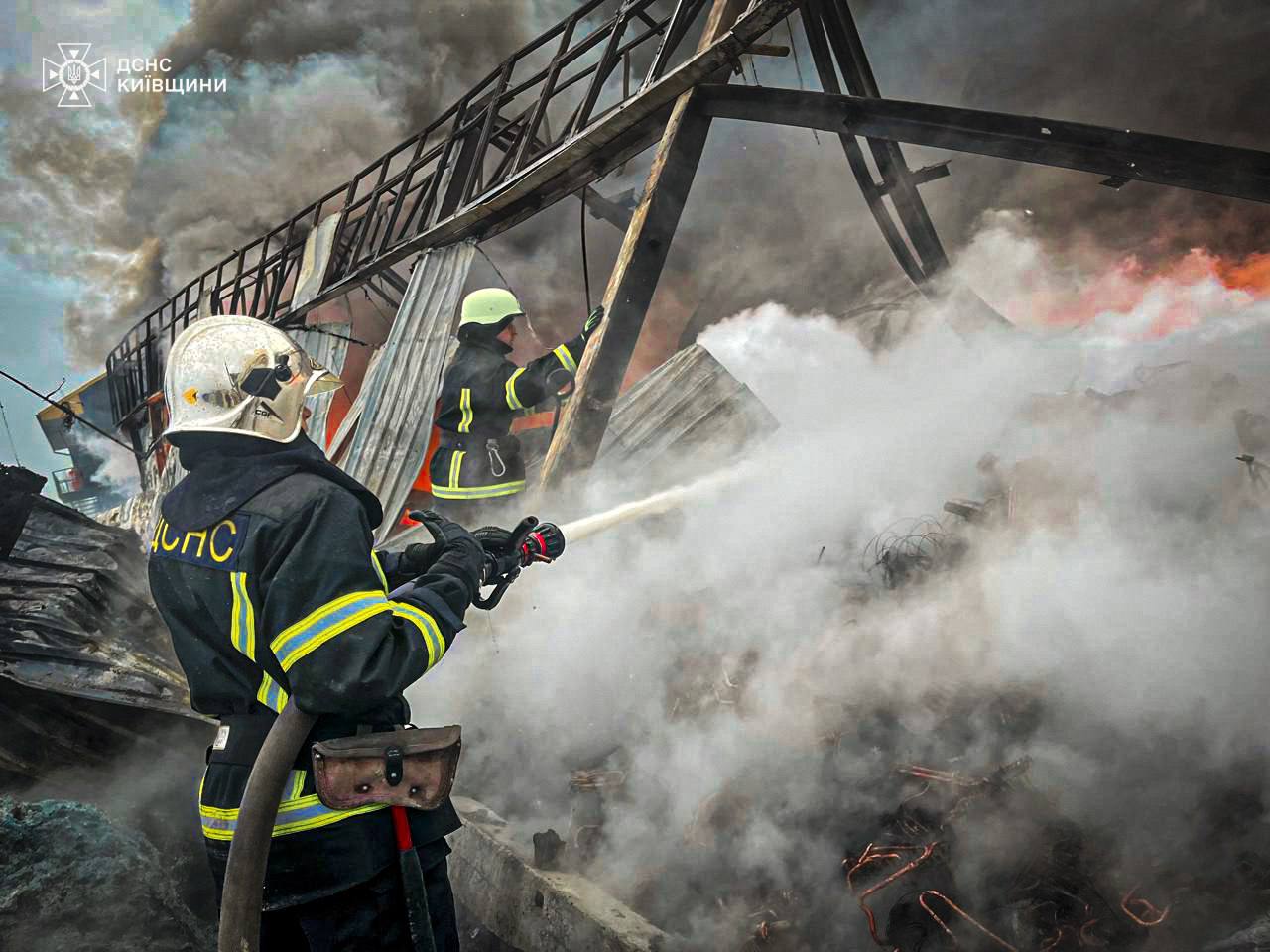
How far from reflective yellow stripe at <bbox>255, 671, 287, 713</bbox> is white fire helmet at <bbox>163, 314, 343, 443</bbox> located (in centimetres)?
58

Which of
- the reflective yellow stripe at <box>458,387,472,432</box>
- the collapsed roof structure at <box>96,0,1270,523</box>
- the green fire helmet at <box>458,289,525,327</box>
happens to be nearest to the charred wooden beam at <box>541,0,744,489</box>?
the collapsed roof structure at <box>96,0,1270,523</box>

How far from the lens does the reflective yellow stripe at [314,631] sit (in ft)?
5.02

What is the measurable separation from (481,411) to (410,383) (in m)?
1.93

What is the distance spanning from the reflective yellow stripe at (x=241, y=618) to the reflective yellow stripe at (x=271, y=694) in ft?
0.32

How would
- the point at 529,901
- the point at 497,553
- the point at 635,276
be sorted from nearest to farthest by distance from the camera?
1. the point at 497,553
2. the point at 529,901
3. the point at 635,276

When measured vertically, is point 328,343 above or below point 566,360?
above

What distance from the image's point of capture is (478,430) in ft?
16.0

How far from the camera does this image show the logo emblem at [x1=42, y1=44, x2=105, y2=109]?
1547 cm

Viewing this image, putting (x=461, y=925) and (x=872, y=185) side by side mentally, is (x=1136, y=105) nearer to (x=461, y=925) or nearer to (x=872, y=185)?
(x=872, y=185)

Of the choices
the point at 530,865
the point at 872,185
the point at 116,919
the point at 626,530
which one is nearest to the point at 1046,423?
the point at 872,185

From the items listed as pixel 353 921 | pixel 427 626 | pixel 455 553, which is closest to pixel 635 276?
pixel 455 553

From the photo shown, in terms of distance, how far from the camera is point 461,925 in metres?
3.21

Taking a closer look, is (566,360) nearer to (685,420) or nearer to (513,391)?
(513,391)

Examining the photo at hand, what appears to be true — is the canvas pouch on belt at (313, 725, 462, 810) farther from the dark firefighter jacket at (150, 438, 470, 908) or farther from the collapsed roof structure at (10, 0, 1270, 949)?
the collapsed roof structure at (10, 0, 1270, 949)
